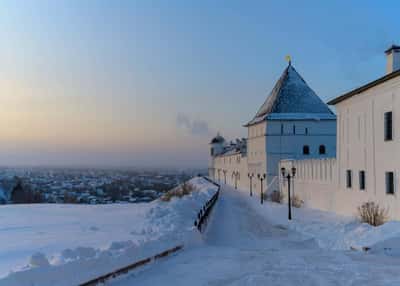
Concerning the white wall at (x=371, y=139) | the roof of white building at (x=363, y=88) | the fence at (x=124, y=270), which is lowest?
the fence at (x=124, y=270)

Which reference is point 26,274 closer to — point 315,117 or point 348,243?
point 348,243

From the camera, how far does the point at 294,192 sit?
37.7 metres

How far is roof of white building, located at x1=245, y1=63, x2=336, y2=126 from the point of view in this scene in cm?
5581

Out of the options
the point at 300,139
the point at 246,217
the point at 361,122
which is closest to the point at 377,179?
the point at 361,122

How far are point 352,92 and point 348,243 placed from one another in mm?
13793

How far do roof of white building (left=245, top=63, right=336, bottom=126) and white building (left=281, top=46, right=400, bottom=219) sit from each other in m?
23.9

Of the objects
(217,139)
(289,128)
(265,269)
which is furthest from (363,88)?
(217,139)

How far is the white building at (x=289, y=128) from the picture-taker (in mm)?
54906

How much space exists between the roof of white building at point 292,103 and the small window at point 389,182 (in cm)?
3368

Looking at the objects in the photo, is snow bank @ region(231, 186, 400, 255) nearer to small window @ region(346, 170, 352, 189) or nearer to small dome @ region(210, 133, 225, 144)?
small window @ region(346, 170, 352, 189)

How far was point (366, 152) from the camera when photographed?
24.2 meters

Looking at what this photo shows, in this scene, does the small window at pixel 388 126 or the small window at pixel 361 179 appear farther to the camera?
the small window at pixel 361 179

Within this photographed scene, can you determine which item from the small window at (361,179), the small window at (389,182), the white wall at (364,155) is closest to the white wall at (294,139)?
the white wall at (364,155)

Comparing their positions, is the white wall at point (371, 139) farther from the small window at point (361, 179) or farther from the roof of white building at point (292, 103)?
the roof of white building at point (292, 103)
